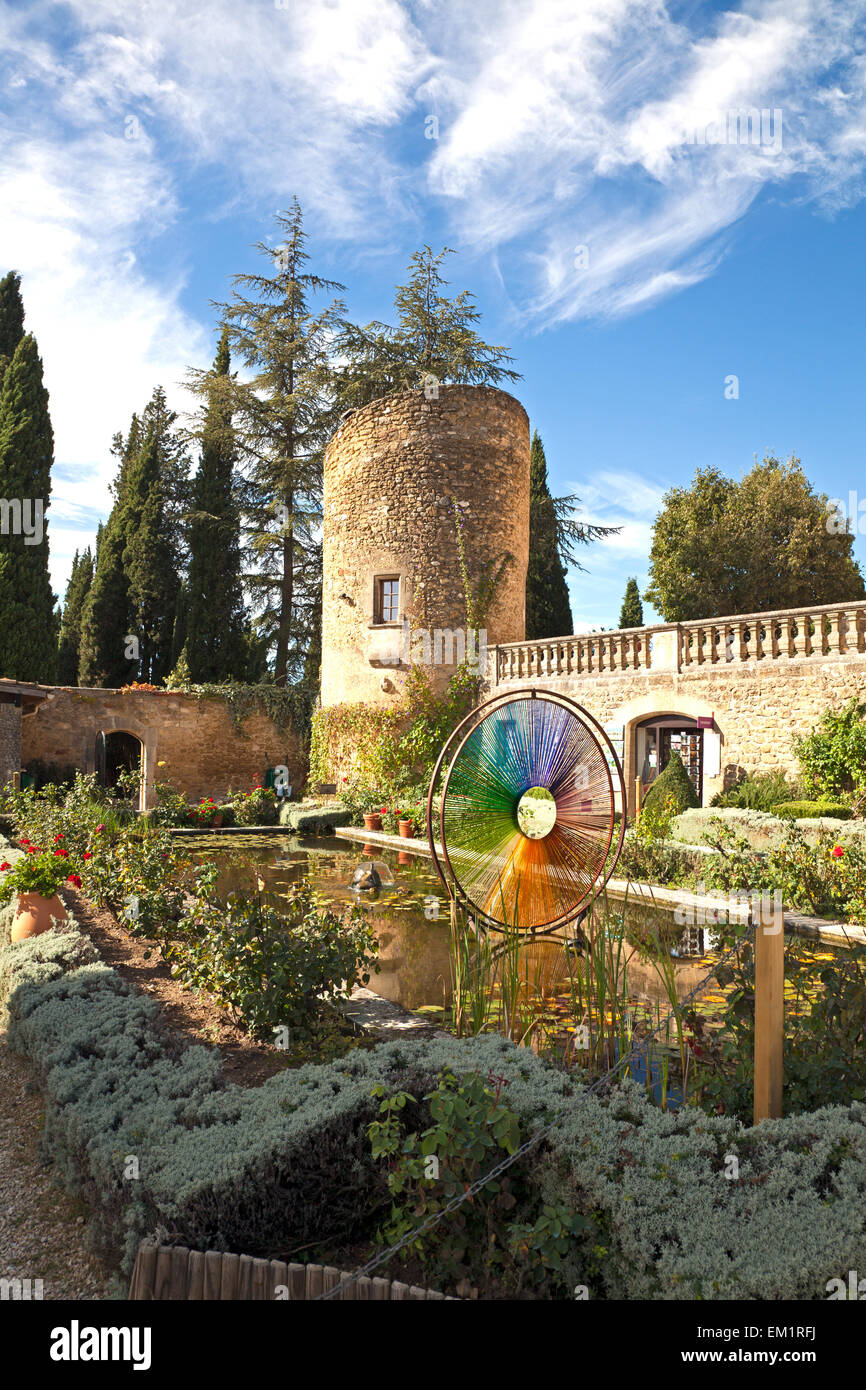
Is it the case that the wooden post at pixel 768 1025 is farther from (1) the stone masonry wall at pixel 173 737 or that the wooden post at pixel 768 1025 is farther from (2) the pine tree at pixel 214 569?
(2) the pine tree at pixel 214 569

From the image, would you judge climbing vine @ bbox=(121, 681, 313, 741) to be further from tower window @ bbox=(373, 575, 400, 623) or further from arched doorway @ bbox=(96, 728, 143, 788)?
tower window @ bbox=(373, 575, 400, 623)

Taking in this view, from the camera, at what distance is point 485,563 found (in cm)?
1450

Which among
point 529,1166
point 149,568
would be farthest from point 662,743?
point 149,568

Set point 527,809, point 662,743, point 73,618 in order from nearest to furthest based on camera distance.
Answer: point 527,809, point 662,743, point 73,618

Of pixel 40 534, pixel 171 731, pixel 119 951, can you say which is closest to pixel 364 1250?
pixel 119 951

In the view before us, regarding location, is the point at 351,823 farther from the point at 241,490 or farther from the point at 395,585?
the point at 241,490

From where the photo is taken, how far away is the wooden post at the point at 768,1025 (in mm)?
2711

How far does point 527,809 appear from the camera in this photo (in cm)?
573

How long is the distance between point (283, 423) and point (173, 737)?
882cm

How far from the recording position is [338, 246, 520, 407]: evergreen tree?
19.3m

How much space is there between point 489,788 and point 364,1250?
3.47 metres

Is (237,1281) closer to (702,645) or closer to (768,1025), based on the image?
(768,1025)

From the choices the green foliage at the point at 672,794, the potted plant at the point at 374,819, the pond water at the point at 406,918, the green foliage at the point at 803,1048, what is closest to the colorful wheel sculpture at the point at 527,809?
the pond water at the point at 406,918

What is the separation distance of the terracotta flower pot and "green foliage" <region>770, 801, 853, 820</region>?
696 cm
